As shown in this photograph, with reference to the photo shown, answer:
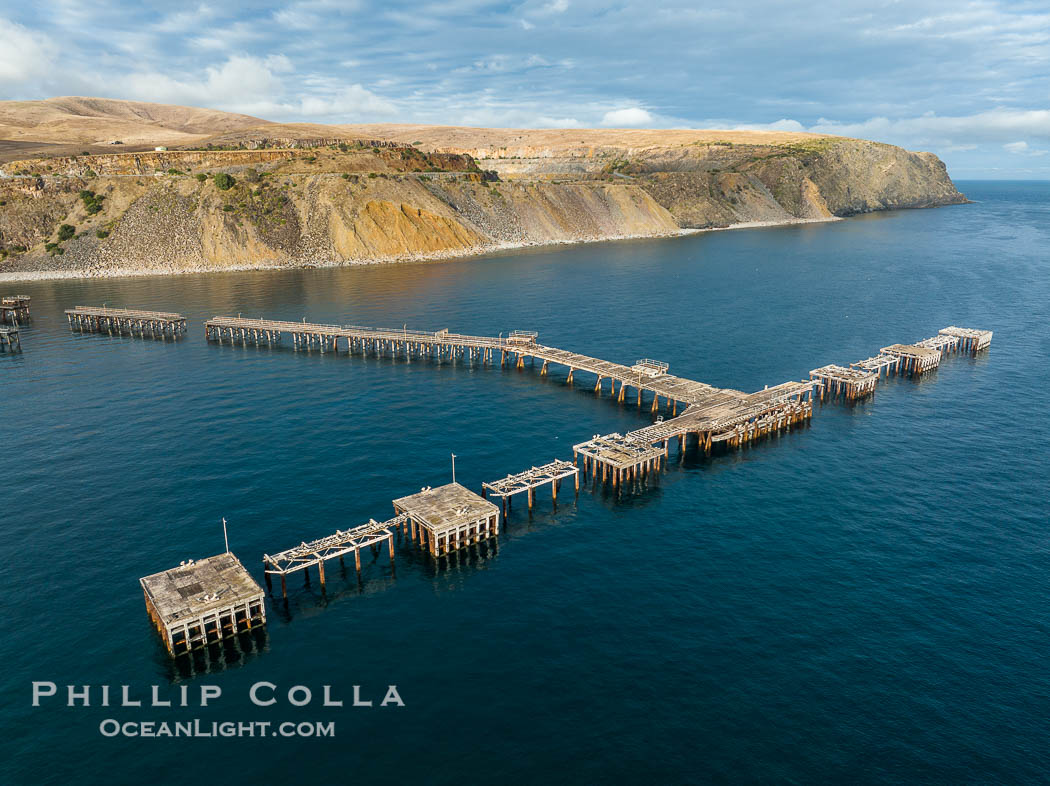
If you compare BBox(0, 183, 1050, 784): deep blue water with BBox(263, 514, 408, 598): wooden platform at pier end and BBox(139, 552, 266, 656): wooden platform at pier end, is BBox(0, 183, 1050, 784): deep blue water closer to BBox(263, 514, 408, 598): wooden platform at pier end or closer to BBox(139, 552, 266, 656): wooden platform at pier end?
A: BBox(139, 552, 266, 656): wooden platform at pier end

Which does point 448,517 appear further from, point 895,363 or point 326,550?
point 895,363

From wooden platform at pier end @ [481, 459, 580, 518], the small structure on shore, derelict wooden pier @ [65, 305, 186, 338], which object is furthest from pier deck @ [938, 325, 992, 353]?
the small structure on shore

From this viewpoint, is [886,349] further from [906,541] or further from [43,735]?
[43,735]

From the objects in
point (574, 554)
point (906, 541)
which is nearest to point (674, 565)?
point (574, 554)

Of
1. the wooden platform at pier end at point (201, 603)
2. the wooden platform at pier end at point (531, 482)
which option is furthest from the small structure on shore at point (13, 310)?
the wooden platform at pier end at point (531, 482)

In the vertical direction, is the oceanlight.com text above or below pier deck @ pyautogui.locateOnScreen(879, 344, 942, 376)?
below
